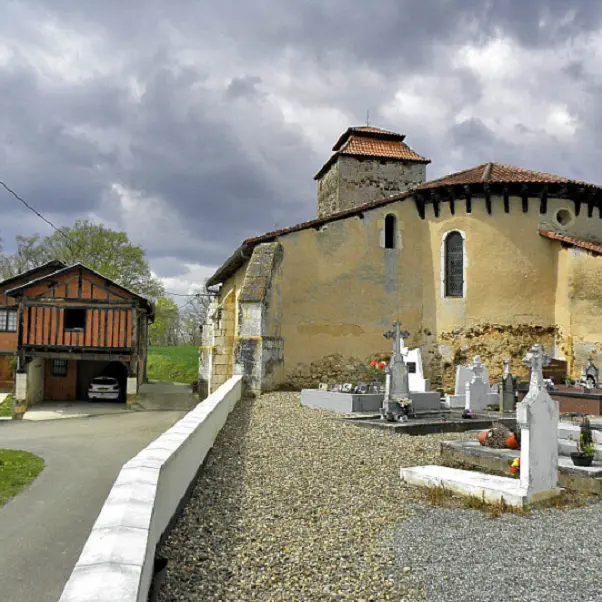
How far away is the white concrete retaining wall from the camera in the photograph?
7.64 ft

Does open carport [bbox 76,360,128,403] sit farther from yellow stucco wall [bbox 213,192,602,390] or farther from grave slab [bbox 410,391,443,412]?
grave slab [bbox 410,391,443,412]

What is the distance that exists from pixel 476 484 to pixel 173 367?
29514mm

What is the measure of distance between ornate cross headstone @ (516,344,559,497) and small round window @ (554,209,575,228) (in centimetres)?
1284

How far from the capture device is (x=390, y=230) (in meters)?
18.0

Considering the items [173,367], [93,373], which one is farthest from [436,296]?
[173,367]

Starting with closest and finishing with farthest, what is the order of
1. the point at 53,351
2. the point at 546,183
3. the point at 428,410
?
the point at 428,410 < the point at 546,183 < the point at 53,351

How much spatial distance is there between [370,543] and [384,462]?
9.72 ft

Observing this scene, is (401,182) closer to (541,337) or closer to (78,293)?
(541,337)

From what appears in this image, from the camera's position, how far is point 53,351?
841 inches

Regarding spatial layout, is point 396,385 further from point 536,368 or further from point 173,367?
point 173,367

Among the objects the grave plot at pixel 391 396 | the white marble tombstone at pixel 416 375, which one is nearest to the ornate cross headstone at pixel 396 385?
the grave plot at pixel 391 396

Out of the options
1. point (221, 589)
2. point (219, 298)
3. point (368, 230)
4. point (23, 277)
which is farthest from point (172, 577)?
point (23, 277)

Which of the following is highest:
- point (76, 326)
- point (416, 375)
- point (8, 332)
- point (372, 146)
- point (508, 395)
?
point (372, 146)

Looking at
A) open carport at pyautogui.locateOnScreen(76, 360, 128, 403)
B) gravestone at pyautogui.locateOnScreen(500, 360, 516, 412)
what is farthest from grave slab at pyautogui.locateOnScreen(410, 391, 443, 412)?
open carport at pyautogui.locateOnScreen(76, 360, 128, 403)
